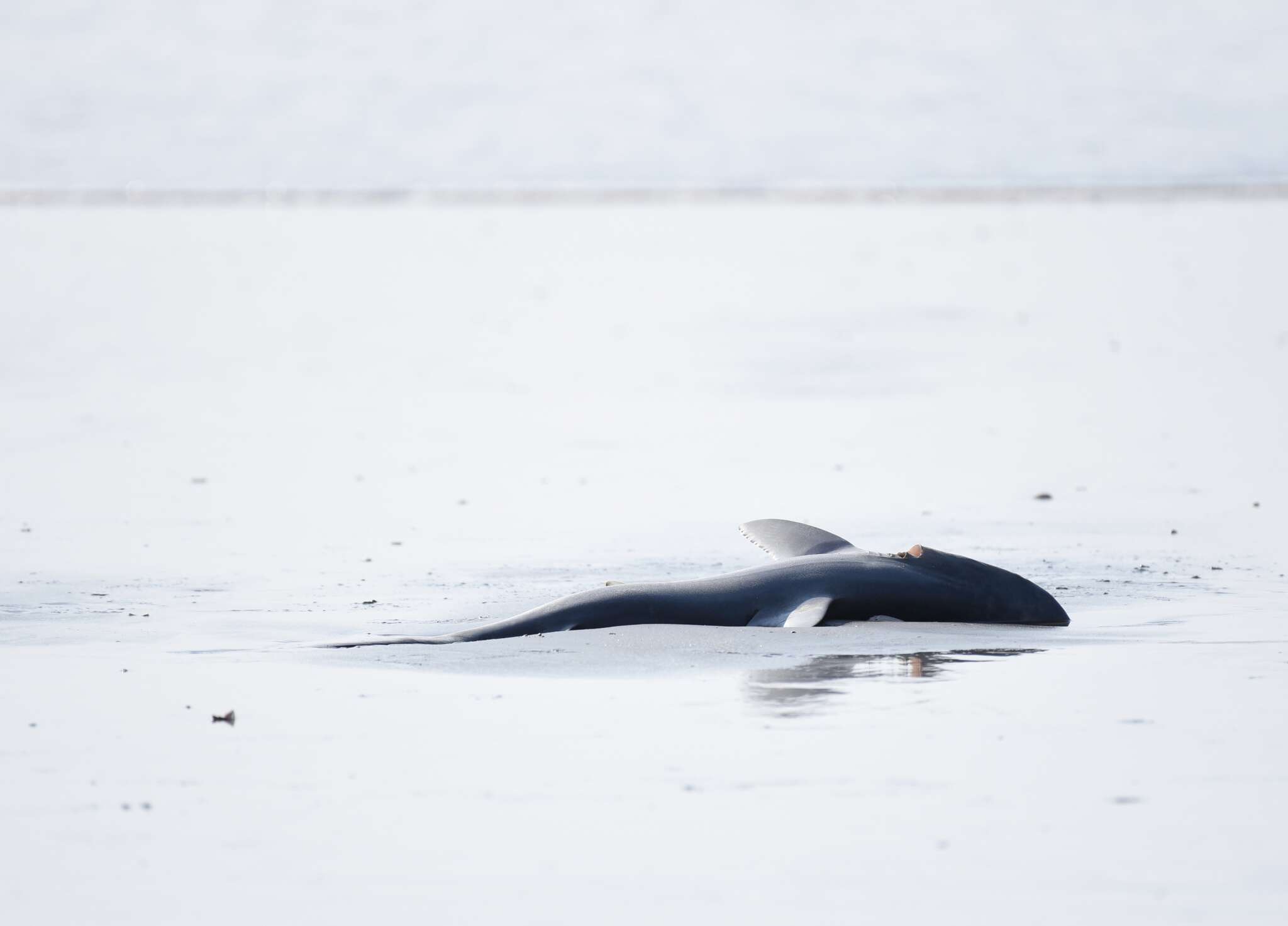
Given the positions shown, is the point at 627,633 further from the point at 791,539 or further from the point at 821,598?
the point at 791,539

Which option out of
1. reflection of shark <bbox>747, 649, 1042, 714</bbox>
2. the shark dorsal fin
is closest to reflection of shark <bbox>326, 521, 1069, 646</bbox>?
the shark dorsal fin

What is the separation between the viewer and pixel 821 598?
10.9 m

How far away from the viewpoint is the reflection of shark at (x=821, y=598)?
10891 mm

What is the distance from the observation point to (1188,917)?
6488 mm

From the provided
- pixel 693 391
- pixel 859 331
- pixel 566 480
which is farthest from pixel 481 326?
pixel 566 480

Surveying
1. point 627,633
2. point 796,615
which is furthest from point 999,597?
point 627,633

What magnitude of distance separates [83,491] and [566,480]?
3.46 meters

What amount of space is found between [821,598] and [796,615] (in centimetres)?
25

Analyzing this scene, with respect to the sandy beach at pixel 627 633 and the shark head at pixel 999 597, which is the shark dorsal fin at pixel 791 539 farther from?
the sandy beach at pixel 627 633

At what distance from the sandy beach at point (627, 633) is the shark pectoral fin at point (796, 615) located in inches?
3.6

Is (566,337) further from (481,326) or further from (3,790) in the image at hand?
(3,790)

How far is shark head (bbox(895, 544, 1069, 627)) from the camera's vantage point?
11.0 m

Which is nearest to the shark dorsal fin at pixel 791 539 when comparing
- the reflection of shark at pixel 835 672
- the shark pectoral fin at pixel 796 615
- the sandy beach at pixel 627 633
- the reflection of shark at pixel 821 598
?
the reflection of shark at pixel 821 598

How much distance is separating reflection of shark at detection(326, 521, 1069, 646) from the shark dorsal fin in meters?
0.12
